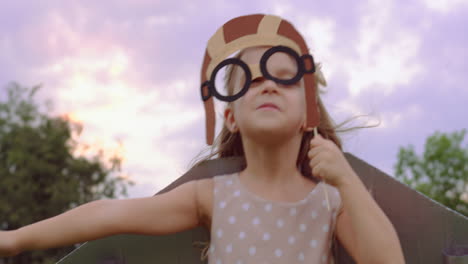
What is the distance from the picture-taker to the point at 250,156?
9.16 feet

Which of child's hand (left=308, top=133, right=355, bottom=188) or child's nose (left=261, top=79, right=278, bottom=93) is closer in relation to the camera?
child's hand (left=308, top=133, right=355, bottom=188)

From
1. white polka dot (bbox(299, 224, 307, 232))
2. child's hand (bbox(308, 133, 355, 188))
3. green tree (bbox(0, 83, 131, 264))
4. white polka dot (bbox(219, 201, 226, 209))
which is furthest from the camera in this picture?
green tree (bbox(0, 83, 131, 264))

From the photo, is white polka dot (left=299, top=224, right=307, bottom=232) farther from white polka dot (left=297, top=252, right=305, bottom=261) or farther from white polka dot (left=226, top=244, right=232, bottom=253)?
white polka dot (left=226, top=244, right=232, bottom=253)

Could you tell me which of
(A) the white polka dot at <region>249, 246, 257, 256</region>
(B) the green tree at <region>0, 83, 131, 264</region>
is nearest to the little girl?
(A) the white polka dot at <region>249, 246, 257, 256</region>

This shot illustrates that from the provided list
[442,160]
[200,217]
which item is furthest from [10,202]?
[200,217]

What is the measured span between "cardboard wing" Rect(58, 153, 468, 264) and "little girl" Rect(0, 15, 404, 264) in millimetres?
167

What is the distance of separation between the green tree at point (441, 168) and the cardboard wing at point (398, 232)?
20.4m

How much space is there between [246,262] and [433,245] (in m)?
0.89

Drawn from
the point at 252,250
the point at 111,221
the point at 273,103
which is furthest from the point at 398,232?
the point at 111,221

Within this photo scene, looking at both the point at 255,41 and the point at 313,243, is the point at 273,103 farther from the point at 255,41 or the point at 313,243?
the point at 313,243

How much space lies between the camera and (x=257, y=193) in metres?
2.74

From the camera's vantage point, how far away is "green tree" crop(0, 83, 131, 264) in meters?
20.2

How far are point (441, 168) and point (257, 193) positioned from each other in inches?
870

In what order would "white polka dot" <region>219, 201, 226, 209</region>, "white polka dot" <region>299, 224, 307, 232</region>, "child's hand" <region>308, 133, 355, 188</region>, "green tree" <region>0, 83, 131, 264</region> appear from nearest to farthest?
"child's hand" <region>308, 133, 355, 188</region> → "white polka dot" <region>299, 224, 307, 232</region> → "white polka dot" <region>219, 201, 226, 209</region> → "green tree" <region>0, 83, 131, 264</region>
